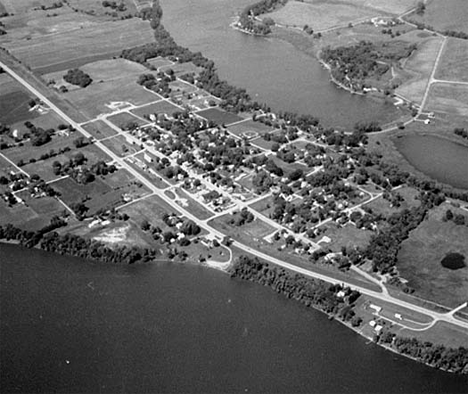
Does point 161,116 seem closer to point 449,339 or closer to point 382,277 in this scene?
point 382,277

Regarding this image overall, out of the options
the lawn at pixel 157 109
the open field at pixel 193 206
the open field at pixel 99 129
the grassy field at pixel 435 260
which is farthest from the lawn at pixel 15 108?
the grassy field at pixel 435 260

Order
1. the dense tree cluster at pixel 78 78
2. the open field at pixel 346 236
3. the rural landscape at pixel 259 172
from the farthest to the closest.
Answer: the dense tree cluster at pixel 78 78 < the open field at pixel 346 236 < the rural landscape at pixel 259 172

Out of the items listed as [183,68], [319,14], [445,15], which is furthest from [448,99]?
[319,14]

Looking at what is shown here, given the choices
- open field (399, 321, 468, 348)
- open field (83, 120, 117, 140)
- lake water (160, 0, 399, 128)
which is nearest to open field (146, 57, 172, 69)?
lake water (160, 0, 399, 128)

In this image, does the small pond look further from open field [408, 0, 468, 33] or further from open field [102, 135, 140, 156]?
open field [408, 0, 468, 33]

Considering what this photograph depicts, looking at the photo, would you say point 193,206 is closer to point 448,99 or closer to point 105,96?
point 105,96

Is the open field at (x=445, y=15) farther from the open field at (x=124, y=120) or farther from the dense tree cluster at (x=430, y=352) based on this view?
the dense tree cluster at (x=430, y=352)
